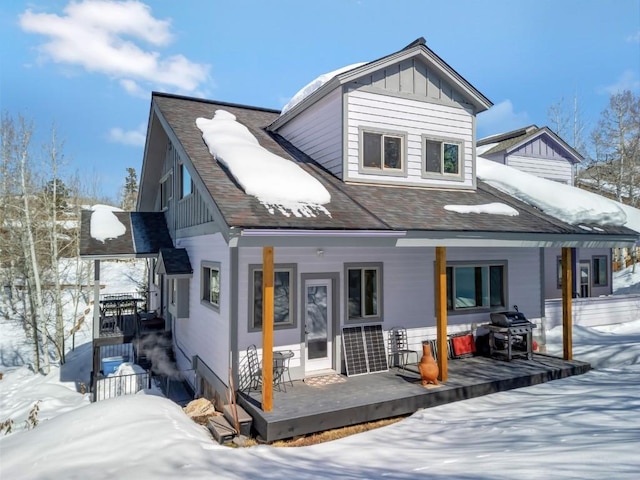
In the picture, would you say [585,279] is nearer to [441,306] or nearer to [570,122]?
[441,306]

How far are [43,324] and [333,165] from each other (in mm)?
16371

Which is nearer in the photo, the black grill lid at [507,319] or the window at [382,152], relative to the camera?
the black grill lid at [507,319]

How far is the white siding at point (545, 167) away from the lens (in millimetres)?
17391

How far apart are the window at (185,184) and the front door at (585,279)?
16.6 metres

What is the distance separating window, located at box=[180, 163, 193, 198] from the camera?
10555mm

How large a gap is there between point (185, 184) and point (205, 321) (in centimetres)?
414

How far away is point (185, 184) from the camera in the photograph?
11.1 meters

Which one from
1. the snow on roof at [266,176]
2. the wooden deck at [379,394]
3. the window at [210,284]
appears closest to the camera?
the wooden deck at [379,394]

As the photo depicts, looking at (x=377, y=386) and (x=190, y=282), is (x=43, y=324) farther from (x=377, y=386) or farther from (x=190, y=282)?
(x=377, y=386)

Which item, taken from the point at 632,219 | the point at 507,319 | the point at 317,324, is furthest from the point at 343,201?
the point at 632,219

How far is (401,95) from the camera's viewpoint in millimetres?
9992

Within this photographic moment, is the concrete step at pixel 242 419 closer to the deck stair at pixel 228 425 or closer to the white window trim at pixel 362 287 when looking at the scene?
the deck stair at pixel 228 425

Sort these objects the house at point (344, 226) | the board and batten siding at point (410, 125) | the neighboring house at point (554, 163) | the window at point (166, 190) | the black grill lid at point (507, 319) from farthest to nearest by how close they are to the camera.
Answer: the neighboring house at point (554, 163), the window at point (166, 190), the board and batten siding at point (410, 125), the black grill lid at point (507, 319), the house at point (344, 226)

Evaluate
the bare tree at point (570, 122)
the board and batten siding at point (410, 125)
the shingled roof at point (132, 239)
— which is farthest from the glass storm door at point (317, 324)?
the bare tree at point (570, 122)
